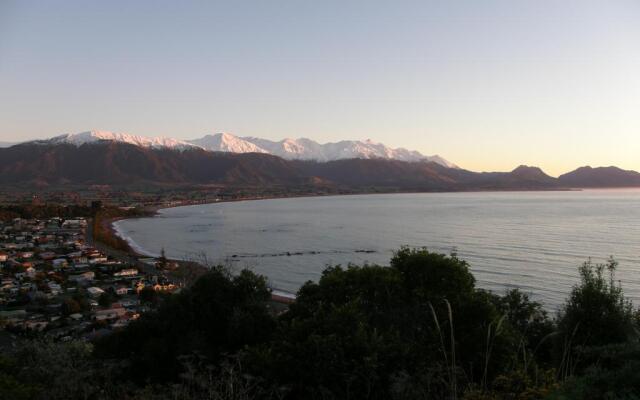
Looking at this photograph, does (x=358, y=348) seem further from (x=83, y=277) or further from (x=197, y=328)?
(x=83, y=277)

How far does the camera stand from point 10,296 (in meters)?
24.7

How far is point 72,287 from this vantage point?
2755cm

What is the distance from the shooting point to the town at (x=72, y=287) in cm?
1911

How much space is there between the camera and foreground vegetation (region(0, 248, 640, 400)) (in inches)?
224

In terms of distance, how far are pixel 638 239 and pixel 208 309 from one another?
43.2 m

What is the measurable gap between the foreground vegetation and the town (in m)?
3.26

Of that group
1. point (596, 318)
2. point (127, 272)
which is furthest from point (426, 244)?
point (596, 318)

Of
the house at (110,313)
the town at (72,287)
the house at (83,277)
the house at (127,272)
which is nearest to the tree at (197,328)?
the town at (72,287)

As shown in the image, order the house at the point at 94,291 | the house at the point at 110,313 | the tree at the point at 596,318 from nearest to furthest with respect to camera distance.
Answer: the tree at the point at 596,318 < the house at the point at 110,313 < the house at the point at 94,291

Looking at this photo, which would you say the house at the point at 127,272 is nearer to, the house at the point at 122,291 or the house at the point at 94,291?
the house at the point at 122,291

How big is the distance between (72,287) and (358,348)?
2467 cm

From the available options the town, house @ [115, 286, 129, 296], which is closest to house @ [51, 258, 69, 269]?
the town

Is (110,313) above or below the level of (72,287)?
above

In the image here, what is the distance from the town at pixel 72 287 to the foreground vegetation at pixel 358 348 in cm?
326
